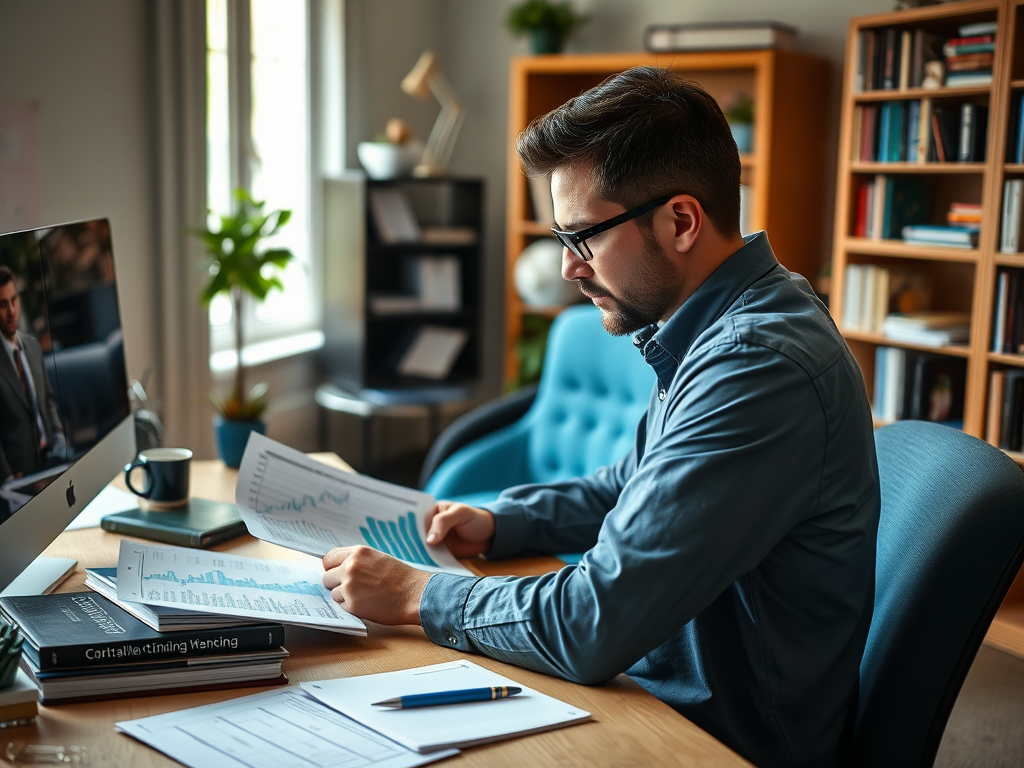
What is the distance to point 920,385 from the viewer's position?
3.12 metres

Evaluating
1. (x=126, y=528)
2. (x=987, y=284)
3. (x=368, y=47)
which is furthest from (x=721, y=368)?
(x=368, y=47)

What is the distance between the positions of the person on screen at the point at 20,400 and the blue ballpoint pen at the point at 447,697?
19.4 inches

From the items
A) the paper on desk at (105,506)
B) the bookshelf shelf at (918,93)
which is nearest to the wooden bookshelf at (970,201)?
the bookshelf shelf at (918,93)

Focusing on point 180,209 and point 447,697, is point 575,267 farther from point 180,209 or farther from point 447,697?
point 180,209

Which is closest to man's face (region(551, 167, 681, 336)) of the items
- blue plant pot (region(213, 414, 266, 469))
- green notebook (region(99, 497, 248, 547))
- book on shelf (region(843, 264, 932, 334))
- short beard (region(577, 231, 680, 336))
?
short beard (region(577, 231, 680, 336))

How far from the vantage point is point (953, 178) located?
329 cm

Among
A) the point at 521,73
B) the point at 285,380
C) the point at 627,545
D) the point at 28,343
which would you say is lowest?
the point at 285,380

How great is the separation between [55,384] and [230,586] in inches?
14.7

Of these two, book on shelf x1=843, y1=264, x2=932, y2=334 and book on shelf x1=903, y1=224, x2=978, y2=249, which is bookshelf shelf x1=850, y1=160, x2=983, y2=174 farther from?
book on shelf x1=843, y1=264, x2=932, y2=334

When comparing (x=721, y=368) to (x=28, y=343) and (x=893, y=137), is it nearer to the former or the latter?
(x=28, y=343)

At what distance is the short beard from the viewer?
3.98 ft

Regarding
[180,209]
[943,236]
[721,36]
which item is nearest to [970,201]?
[943,236]

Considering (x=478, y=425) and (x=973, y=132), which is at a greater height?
(x=973, y=132)

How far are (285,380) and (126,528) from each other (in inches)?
98.4
